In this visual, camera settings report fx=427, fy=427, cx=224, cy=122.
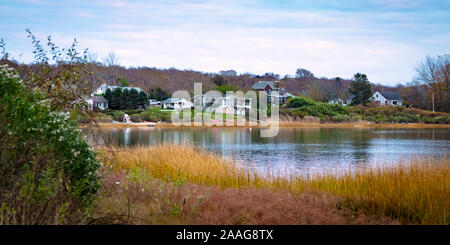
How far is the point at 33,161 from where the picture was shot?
15.2 feet

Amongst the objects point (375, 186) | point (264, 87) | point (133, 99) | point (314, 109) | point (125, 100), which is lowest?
point (375, 186)

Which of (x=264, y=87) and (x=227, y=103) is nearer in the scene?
(x=227, y=103)

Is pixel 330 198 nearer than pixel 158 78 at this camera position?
Yes

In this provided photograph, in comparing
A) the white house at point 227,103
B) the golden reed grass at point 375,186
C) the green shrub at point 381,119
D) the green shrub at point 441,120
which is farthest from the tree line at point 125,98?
the golden reed grass at point 375,186

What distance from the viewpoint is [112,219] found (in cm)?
552

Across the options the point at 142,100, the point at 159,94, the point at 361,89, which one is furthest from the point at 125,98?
the point at 361,89

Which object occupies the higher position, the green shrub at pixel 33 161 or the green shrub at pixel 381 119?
the green shrub at pixel 33 161

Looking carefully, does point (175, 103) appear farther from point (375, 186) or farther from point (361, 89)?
point (375, 186)

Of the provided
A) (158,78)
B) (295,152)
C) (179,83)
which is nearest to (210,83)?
(179,83)

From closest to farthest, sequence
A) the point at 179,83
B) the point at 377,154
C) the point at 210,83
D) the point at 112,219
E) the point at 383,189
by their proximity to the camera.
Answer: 1. the point at 112,219
2. the point at 383,189
3. the point at 377,154
4. the point at 210,83
5. the point at 179,83

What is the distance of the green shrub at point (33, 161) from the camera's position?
4434 mm

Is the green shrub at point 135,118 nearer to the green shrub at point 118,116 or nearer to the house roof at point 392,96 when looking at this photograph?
the green shrub at point 118,116
